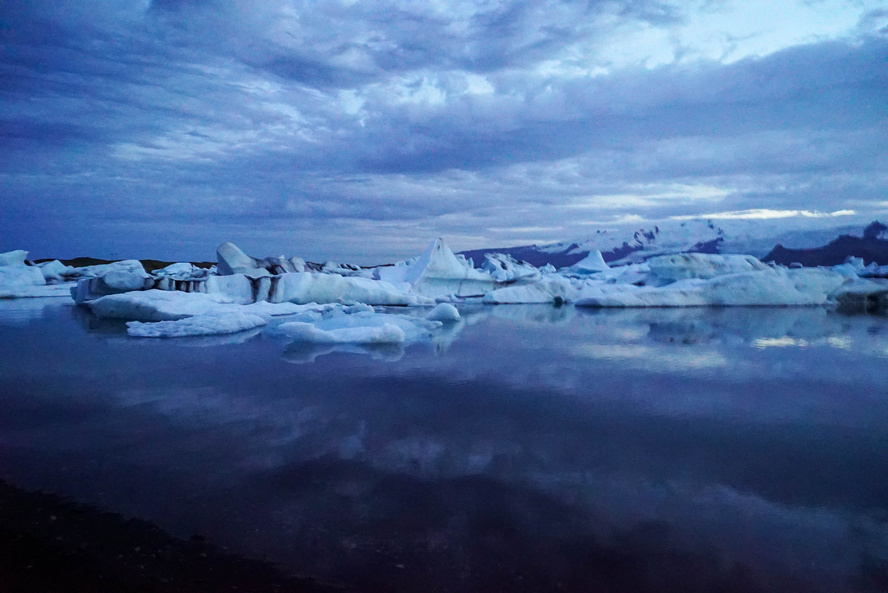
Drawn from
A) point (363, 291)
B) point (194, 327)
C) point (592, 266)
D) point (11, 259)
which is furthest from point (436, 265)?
point (11, 259)

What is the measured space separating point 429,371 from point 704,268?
45.7ft

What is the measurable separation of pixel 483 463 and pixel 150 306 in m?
7.52

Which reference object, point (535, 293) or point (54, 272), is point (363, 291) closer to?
point (535, 293)

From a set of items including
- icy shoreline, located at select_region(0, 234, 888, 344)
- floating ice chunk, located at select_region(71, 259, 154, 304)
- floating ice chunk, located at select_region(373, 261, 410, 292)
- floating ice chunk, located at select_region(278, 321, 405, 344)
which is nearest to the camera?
floating ice chunk, located at select_region(278, 321, 405, 344)

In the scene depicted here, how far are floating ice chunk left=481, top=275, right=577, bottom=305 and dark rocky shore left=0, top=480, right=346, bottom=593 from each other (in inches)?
539

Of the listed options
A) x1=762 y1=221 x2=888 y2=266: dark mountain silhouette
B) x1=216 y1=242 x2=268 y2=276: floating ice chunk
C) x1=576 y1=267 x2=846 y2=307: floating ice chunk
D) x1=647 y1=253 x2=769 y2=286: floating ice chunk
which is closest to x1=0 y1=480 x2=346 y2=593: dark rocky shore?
x1=576 y1=267 x2=846 y2=307: floating ice chunk

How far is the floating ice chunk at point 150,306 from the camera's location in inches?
321

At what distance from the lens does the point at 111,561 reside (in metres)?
1.50

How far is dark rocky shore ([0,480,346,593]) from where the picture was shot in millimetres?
1400

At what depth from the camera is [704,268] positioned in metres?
15.8

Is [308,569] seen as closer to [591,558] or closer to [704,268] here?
[591,558]

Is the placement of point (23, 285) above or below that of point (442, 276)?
above

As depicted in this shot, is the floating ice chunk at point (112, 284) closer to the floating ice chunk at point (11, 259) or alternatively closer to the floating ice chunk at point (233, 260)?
the floating ice chunk at point (233, 260)

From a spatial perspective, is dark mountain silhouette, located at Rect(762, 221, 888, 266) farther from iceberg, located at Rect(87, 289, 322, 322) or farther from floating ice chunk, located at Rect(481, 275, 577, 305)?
iceberg, located at Rect(87, 289, 322, 322)
